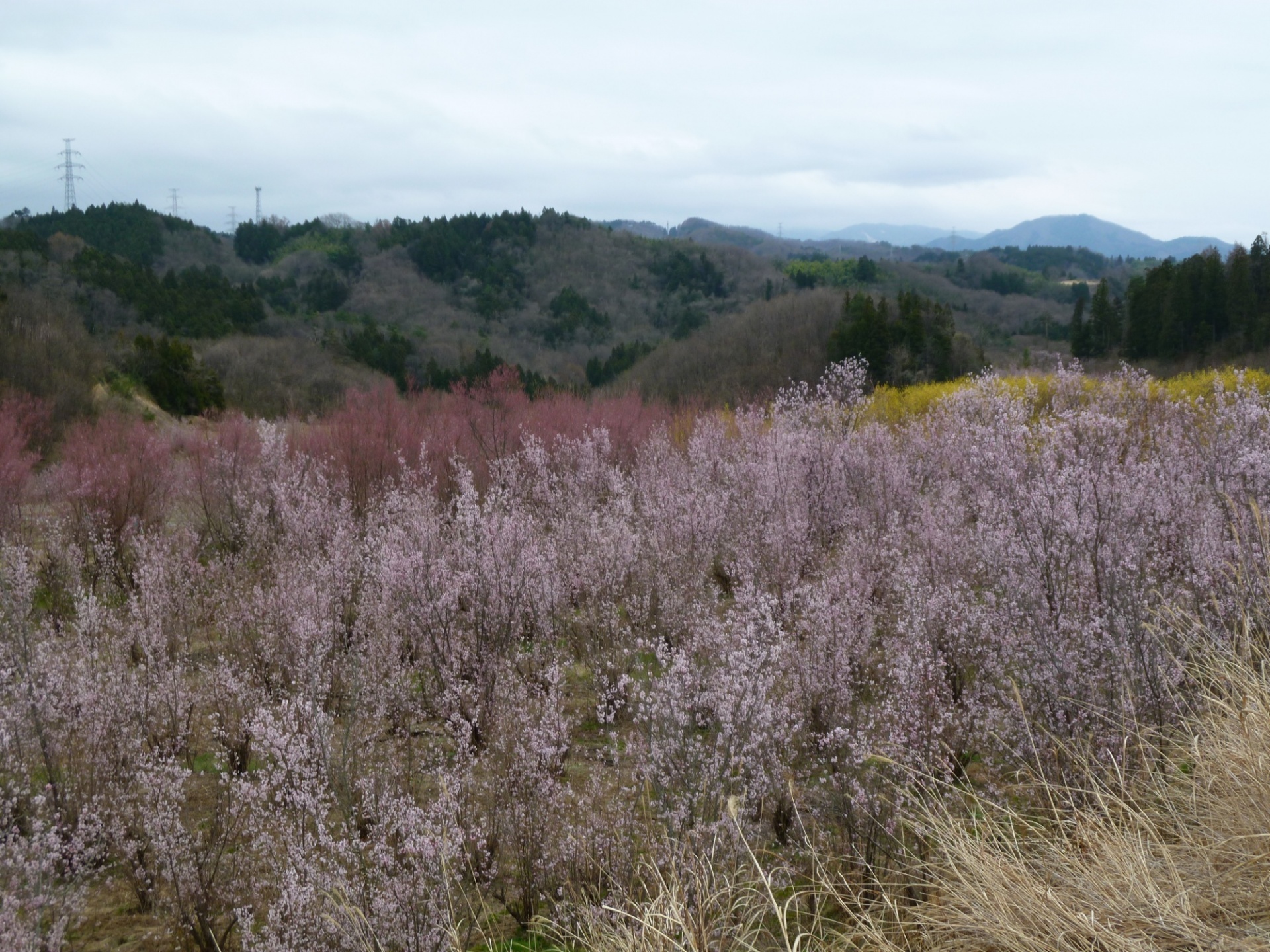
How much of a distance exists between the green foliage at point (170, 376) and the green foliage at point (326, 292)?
49.4m

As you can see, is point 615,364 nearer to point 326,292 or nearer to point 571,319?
point 571,319

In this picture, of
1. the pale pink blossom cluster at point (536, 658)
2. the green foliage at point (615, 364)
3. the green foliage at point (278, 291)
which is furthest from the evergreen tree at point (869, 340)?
the green foliage at point (278, 291)

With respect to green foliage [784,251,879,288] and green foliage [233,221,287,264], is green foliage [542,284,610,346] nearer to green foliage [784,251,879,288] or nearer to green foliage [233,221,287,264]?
green foliage [784,251,879,288]

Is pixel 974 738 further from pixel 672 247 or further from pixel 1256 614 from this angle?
pixel 672 247

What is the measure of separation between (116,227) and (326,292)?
19.3m

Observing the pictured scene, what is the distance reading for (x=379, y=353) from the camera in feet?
154

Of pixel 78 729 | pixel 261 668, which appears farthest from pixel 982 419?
pixel 78 729

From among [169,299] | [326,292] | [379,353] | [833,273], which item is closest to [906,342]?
[379,353]

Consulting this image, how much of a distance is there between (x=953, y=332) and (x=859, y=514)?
22.5m

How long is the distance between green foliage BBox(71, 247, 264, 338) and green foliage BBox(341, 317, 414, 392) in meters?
5.74

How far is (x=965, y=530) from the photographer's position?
716 centimetres

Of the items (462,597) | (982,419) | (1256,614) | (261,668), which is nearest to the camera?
(1256,614)

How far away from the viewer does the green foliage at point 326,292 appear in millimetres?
74188

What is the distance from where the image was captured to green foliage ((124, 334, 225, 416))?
84.3 feet
